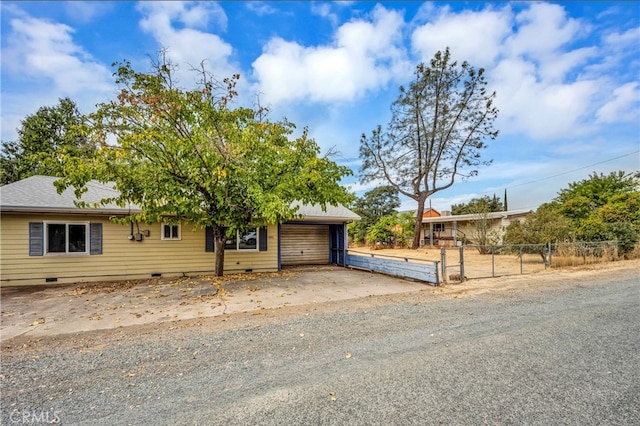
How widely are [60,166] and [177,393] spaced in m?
7.16

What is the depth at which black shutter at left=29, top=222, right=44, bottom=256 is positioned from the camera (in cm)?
896

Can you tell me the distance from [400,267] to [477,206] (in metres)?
13.7

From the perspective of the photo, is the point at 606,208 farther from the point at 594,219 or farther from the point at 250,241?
the point at 250,241

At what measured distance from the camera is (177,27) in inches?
333

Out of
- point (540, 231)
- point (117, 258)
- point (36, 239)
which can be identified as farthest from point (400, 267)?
point (36, 239)

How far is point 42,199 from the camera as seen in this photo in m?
9.19

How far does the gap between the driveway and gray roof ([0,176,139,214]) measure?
7.72 ft

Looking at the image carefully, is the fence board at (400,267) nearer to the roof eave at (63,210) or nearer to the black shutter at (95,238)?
the roof eave at (63,210)

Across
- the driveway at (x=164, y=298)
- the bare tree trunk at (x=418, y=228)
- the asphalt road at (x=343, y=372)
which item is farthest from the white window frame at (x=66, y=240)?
the bare tree trunk at (x=418, y=228)

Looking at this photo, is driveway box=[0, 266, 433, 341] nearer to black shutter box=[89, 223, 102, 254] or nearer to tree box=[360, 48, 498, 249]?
black shutter box=[89, 223, 102, 254]

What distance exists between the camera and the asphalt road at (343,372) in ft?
8.45

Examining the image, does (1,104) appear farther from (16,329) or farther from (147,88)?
(16,329)

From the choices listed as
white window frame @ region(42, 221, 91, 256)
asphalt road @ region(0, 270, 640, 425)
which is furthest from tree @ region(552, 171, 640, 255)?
white window frame @ region(42, 221, 91, 256)

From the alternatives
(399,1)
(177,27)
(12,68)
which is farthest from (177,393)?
(12,68)
